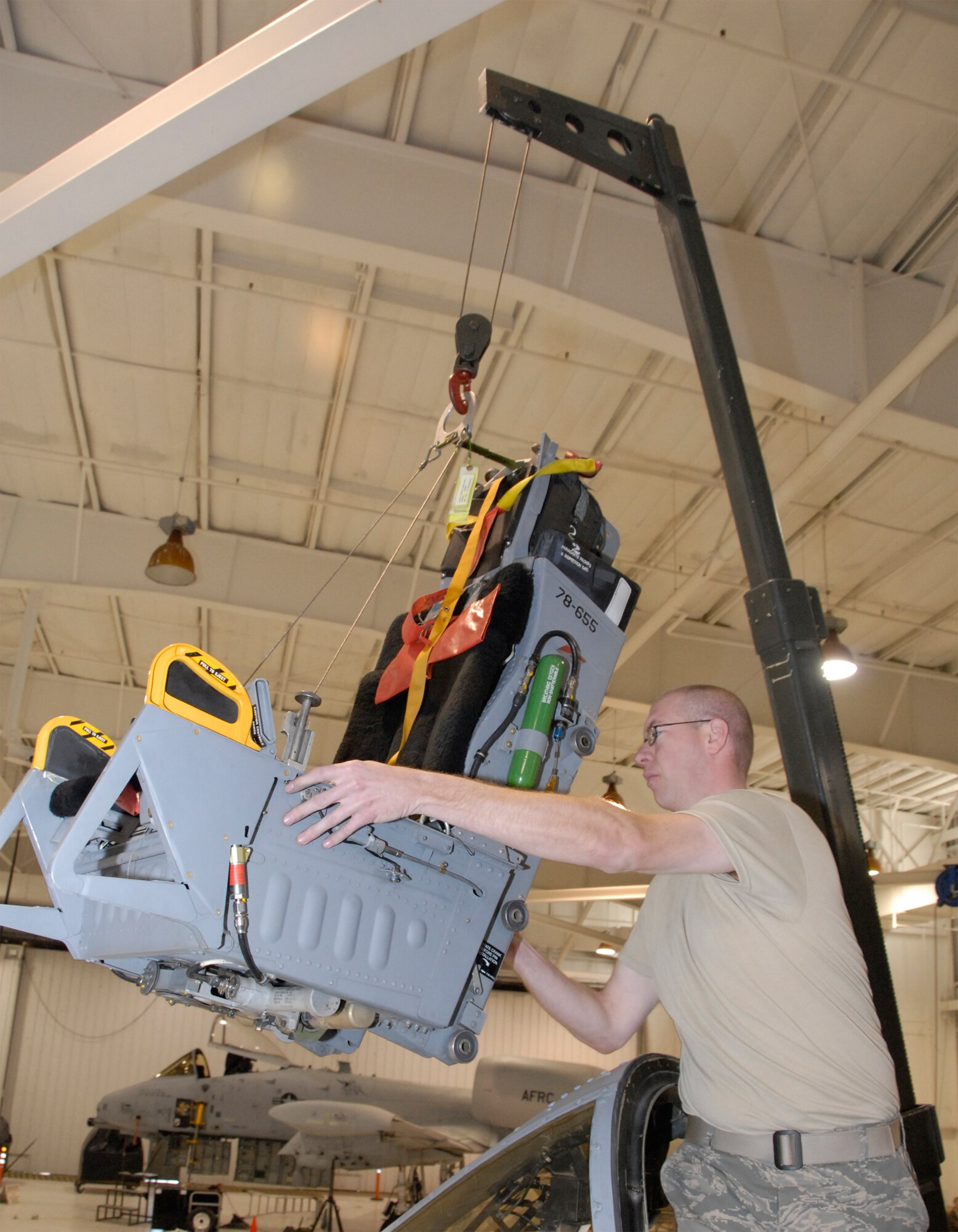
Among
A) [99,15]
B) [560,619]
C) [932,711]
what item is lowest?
[560,619]

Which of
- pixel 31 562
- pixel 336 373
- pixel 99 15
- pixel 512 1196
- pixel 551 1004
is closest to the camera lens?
pixel 512 1196

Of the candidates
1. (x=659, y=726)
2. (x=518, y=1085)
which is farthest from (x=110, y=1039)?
(x=659, y=726)

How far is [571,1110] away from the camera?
8.25ft

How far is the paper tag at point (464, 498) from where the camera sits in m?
2.96

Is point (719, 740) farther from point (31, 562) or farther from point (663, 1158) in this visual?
point (31, 562)

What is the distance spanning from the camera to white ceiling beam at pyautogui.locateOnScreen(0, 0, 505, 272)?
2.72m

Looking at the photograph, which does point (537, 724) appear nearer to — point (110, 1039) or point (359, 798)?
point (359, 798)

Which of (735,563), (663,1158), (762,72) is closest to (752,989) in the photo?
(663,1158)

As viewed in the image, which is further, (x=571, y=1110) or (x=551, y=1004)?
(x=551, y=1004)

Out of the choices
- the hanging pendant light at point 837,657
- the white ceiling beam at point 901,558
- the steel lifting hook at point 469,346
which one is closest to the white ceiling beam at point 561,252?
the hanging pendant light at point 837,657

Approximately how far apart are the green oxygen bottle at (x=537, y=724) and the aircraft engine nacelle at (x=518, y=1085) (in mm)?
12514

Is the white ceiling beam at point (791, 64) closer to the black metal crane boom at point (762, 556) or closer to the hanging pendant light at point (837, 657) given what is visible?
the black metal crane boom at point (762, 556)

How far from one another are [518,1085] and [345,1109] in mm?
2452

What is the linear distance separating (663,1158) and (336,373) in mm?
7986
